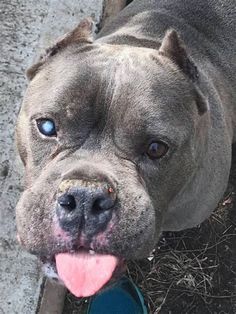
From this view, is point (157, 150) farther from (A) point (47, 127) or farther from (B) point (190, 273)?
(B) point (190, 273)

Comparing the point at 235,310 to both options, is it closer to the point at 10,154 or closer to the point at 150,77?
the point at 10,154

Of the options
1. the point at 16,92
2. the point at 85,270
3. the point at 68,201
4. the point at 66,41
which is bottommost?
the point at 16,92

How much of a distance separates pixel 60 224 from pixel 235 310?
5.80 ft

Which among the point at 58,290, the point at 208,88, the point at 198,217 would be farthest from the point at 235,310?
the point at 208,88

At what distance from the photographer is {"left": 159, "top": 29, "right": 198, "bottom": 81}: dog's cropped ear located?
9.65 ft

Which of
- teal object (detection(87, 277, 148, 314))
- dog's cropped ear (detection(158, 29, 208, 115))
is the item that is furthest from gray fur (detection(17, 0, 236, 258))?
teal object (detection(87, 277, 148, 314))

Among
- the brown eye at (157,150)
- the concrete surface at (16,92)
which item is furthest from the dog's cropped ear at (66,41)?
the concrete surface at (16,92)

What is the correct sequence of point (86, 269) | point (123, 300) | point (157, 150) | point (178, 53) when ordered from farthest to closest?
1. point (123, 300)
2. point (178, 53)
3. point (157, 150)
4. point (86, 269)

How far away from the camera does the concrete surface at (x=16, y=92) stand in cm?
370

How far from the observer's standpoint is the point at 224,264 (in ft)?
Answer: 13.5

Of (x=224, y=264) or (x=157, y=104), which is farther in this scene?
(x=224, y=264)

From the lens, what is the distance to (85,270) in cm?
265

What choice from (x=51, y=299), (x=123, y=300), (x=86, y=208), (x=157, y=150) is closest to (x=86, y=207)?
(x=86, y=208)

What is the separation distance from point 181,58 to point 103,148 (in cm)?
50
